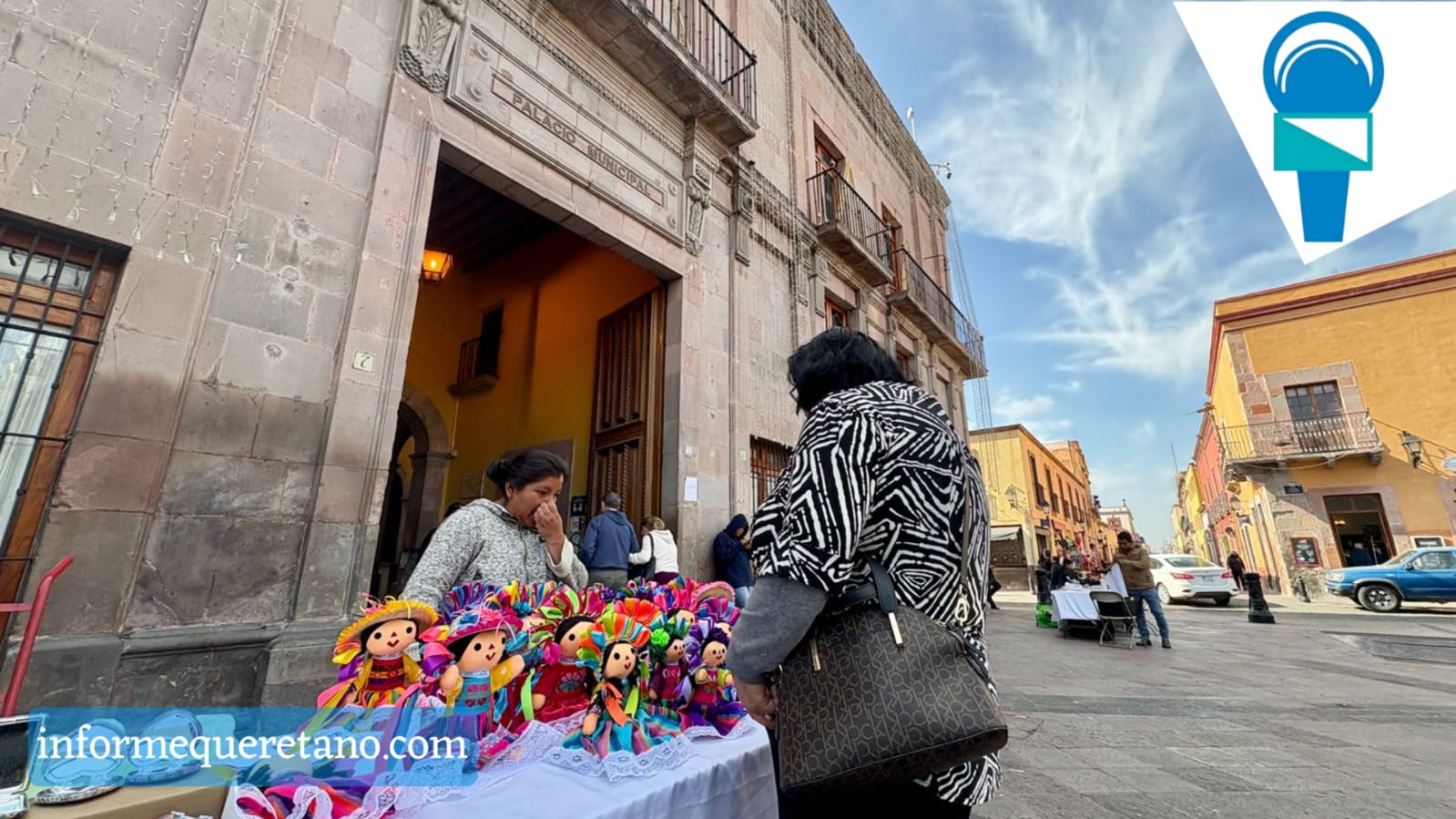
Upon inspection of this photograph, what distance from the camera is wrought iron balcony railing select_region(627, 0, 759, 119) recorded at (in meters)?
6.75

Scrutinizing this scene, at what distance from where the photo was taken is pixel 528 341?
26.7 ft

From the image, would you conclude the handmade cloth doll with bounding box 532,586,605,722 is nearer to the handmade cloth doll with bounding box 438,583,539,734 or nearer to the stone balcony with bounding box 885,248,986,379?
the handmade cloth doll with bounding box 438,583,539,734

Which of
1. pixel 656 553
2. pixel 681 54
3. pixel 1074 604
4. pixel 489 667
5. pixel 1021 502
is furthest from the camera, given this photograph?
pixel 1021 502

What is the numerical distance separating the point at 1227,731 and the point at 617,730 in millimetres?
4532

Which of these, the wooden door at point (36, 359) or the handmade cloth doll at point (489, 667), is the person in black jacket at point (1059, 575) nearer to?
the handmade cloth doll at point (489, 667)

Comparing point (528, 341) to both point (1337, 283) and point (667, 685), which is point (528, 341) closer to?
point (667, 685)

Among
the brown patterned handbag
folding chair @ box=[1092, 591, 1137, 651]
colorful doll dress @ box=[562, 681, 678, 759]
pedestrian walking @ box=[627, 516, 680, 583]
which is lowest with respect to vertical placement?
folding chair @ box=[1092, 591, 1137, 651]

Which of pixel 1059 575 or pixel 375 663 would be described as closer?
pixel 375 663

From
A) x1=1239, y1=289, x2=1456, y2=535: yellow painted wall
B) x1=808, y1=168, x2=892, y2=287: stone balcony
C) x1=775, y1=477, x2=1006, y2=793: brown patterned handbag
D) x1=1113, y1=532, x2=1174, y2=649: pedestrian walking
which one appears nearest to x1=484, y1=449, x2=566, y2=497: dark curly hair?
x1=775, y1=477, x2=1006, y2=793: brown patterned handbag

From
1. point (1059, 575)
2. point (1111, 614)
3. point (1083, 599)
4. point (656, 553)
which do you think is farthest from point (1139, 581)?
point (656, 553)

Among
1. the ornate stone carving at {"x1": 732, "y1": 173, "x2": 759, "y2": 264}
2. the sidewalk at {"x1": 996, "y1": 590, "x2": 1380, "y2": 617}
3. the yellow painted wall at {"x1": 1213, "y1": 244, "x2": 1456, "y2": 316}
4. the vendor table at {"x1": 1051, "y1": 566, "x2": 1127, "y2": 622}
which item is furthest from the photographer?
the yellow painted wall at {"x1": 1213, "y1": 244, "x2": 1456, "y2": 316}

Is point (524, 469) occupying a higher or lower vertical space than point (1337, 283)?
lower

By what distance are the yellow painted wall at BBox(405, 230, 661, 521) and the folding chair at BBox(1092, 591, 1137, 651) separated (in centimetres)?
776

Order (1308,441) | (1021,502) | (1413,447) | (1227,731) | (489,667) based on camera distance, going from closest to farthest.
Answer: (489,667) → (1227,731) → (1413,447) → (1308,441) → (1021,502)
